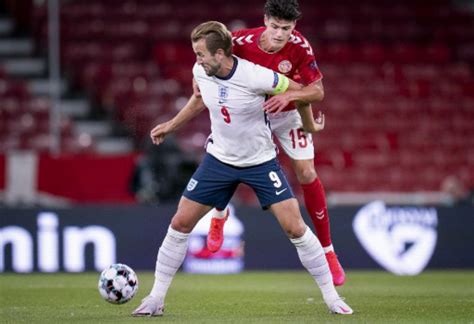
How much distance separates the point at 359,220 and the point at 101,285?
744cm

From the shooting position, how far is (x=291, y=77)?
997 cm

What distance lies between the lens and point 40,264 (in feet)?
51.7

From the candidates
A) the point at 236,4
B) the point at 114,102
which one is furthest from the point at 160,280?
the point at 236,4

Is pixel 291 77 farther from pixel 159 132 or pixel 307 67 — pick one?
pixel 159 132

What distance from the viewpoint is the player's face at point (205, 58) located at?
8.77 metres

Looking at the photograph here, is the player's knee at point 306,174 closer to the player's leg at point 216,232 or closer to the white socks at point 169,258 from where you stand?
the player's leg at point 216,232

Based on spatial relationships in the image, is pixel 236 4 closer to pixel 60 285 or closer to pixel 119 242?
pixel 119 242

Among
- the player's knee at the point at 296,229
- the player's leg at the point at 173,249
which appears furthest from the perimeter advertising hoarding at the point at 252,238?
the player's knee at the point at 296,229

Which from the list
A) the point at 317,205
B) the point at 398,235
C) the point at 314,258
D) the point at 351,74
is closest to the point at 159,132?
the point at 314,258

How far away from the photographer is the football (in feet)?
30.9

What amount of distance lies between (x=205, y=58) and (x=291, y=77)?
52.5 inches

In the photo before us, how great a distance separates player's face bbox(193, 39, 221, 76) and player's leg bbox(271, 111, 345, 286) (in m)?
1.67

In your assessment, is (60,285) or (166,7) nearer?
(60,285)

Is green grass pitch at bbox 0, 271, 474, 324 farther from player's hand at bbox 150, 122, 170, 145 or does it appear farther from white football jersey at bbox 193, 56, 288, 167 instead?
player's hand at bbox 150, 122, 170, 145
